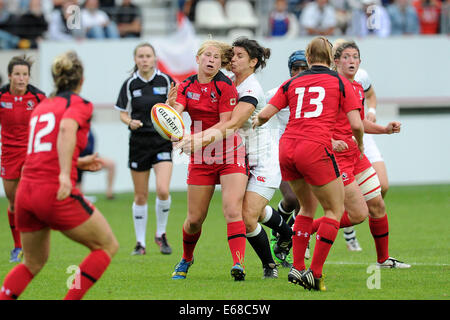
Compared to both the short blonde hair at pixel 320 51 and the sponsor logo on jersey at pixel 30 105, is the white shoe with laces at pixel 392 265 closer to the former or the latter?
the short blonde hair at pixel 320 51

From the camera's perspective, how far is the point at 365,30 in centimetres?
1847

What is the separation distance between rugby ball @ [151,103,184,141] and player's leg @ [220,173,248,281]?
0.61 meters

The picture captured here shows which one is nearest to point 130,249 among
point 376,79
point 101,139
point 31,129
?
point 31,129

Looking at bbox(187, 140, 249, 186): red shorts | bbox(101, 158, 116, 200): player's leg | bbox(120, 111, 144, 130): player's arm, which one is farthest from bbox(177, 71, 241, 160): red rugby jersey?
bbox(101, 158, 116, 200): player's leg

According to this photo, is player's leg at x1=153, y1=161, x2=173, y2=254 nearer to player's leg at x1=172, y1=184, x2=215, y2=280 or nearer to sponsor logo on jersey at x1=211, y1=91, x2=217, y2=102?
player's leg at x1=172, y1=184, x2=215, y2=280

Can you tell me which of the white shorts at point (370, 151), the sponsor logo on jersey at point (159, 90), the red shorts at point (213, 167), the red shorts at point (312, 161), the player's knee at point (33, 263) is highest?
the sponsor logo on jersey at point (159, 90)

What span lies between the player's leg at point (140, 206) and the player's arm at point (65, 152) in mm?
4435

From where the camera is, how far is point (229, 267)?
27.8ft

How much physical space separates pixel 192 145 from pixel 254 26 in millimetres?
13317

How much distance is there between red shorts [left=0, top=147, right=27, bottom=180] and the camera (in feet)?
30.0

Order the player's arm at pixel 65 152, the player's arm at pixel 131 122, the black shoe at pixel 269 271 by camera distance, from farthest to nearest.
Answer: the player's arm at pixel 131 122, the black shoe at pixel 269 271, the player's arm at pixel 65 152

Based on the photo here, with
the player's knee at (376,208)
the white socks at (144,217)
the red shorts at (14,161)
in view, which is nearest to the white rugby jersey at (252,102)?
the player's knee at (376,208)

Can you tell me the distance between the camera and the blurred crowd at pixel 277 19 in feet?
57.2
